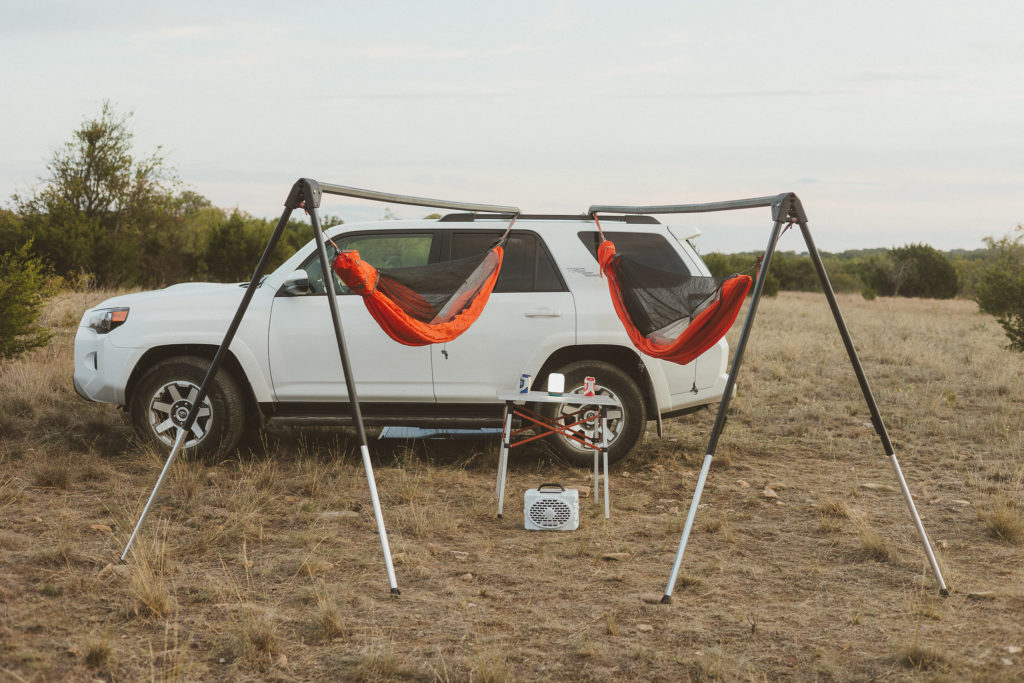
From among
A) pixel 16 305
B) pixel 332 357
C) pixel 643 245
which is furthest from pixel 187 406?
pixel 16 305

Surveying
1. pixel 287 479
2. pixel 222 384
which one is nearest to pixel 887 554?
pixel 287 479

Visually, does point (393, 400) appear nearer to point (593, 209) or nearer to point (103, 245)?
point (593, 209)

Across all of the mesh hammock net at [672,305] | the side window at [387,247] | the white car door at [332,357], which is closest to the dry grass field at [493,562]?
the white car door at [332,357]

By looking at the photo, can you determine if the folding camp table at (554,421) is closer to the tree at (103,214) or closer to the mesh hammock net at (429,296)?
the mesh hammock net at (429,296)

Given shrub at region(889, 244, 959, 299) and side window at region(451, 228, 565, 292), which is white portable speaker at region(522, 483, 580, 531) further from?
shrub at region(889, 244, 959, 299)

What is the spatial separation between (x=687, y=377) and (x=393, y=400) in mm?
2488

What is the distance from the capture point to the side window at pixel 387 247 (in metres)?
7.62

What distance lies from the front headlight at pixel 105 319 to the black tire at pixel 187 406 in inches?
21.4

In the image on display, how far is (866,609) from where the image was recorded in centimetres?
476

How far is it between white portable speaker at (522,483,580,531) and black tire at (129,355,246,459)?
8.80 ft

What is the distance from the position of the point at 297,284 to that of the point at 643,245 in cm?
294

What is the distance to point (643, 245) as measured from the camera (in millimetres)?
7695

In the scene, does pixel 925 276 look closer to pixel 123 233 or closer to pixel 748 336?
pixel 123 233

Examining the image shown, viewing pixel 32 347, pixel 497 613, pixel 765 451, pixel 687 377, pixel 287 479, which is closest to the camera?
pixel 497 613
